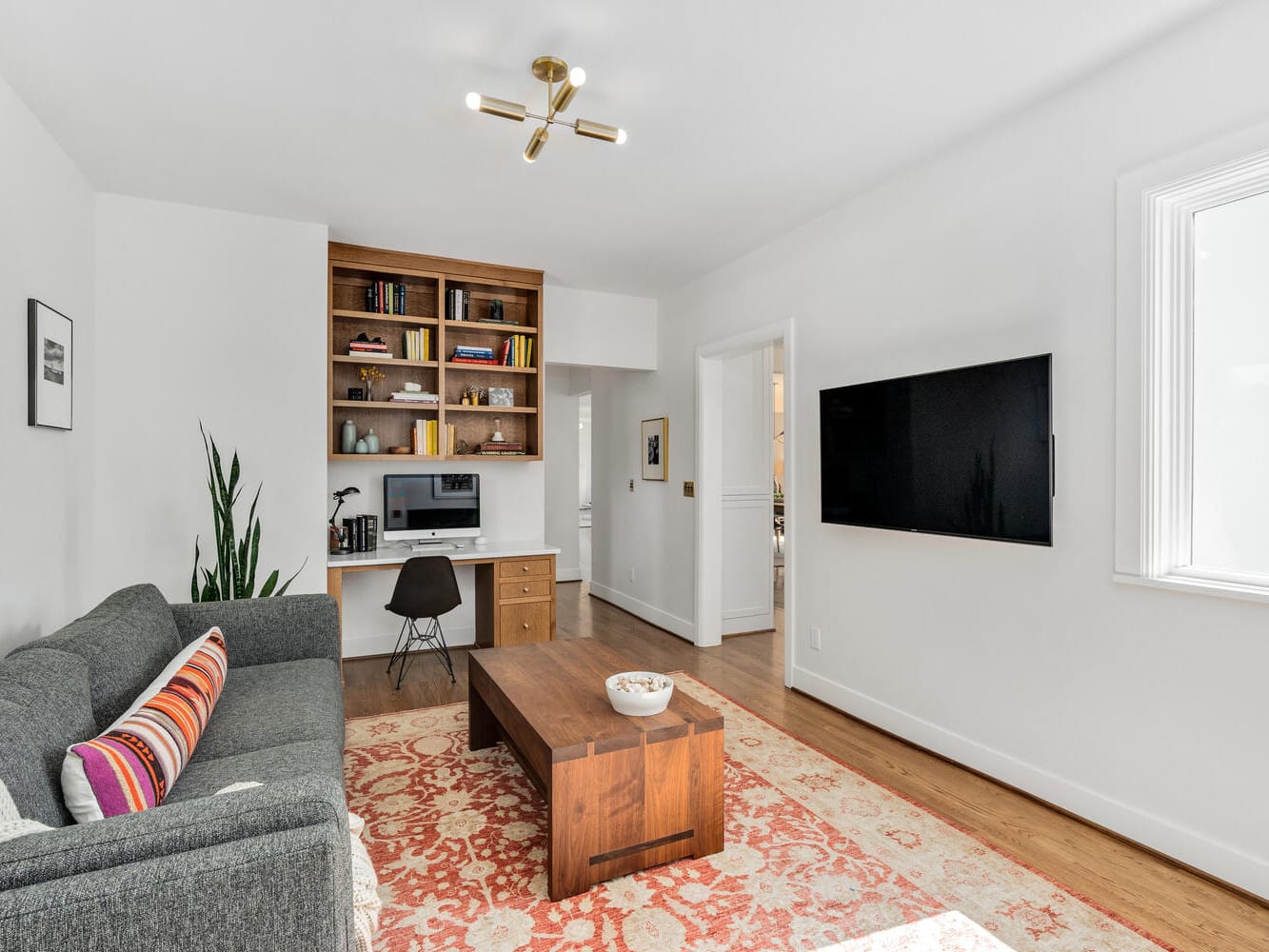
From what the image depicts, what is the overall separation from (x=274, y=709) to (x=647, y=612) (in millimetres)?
3661

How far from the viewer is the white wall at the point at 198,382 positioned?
3619mm

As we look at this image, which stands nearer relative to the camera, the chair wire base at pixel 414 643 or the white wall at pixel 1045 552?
the white wall at pixel 1045 552

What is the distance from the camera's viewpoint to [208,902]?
3.39 feet

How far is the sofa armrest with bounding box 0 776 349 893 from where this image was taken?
100 centimetres

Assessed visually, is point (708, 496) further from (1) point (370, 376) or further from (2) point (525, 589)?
(1) point (370, 376)

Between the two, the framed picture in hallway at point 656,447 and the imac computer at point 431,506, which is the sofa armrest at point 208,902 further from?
the framed picture in hallway at point 656,447

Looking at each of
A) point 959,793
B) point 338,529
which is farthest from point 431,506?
point 959,793

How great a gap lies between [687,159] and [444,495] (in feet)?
9.07

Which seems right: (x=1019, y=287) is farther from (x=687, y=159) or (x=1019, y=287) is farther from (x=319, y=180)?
(x=319, y=180)

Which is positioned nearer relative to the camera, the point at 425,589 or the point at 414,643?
the point at 425,589

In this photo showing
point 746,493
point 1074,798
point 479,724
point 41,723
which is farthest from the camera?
point 746,493

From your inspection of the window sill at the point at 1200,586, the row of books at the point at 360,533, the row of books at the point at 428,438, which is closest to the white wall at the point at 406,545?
the row of books at the point at 360,533

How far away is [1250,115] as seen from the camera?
79.3 inches

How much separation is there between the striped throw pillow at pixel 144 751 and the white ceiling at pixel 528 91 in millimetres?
1993
